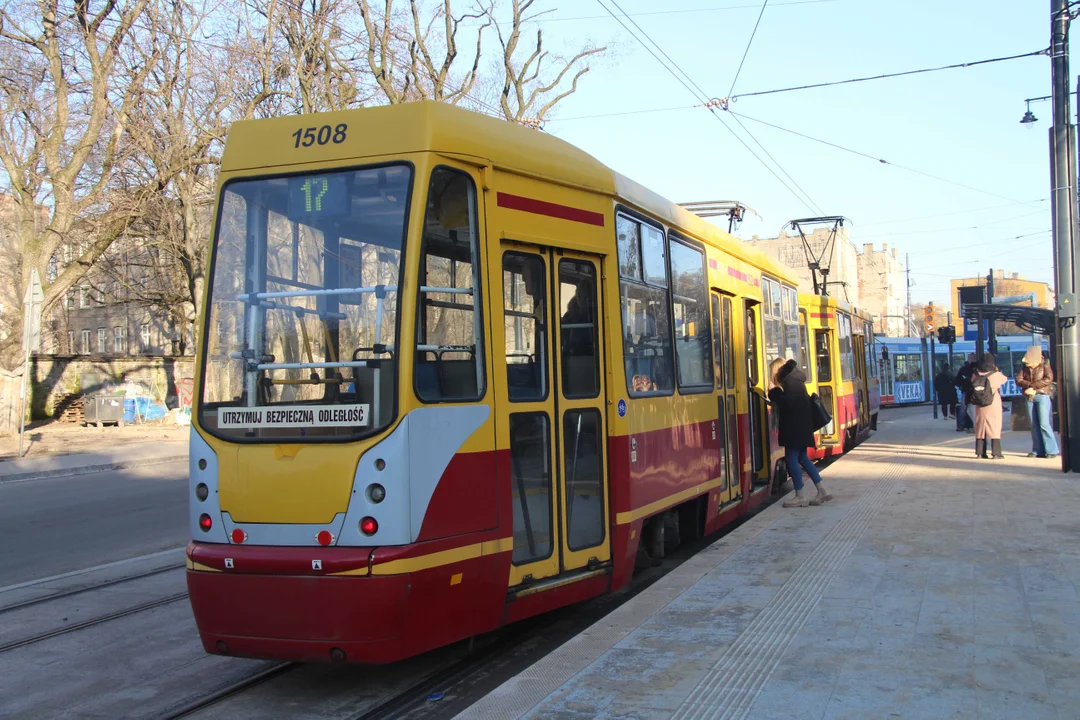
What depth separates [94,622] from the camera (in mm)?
7090

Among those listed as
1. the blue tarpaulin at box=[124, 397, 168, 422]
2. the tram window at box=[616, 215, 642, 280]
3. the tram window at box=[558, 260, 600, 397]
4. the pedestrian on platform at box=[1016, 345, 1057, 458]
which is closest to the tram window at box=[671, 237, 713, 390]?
the tram window at box=[616, 215, 642, 280]

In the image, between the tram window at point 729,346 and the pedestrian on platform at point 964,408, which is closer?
the tram window at point 729,346

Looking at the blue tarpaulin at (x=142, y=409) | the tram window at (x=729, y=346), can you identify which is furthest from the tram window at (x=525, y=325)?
the blue tarpaulin at (x=142, y=409)

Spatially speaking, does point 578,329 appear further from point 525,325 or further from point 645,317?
point 645,317

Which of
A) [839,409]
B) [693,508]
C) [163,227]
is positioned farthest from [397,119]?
[163,227]

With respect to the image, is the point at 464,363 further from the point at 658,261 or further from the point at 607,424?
the point at 658,261

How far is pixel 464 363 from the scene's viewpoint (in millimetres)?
5391

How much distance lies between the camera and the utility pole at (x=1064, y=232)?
42.5 ft

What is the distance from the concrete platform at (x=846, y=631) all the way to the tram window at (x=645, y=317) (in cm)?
156

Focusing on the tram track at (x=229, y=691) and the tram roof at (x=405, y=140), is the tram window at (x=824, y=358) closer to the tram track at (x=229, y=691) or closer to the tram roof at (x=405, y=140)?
the tram roof at (x=405, y=140)

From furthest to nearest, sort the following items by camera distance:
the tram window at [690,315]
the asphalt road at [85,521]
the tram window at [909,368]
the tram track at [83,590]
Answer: the tram window at [909,368] < the asphalt road at [85,521] < the tram window at [690,315] < the tram track at [83,590]

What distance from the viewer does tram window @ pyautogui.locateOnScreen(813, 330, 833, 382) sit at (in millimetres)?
17609

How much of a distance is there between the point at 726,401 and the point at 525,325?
4366mm

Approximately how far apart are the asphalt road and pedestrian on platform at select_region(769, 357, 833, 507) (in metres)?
6.92
